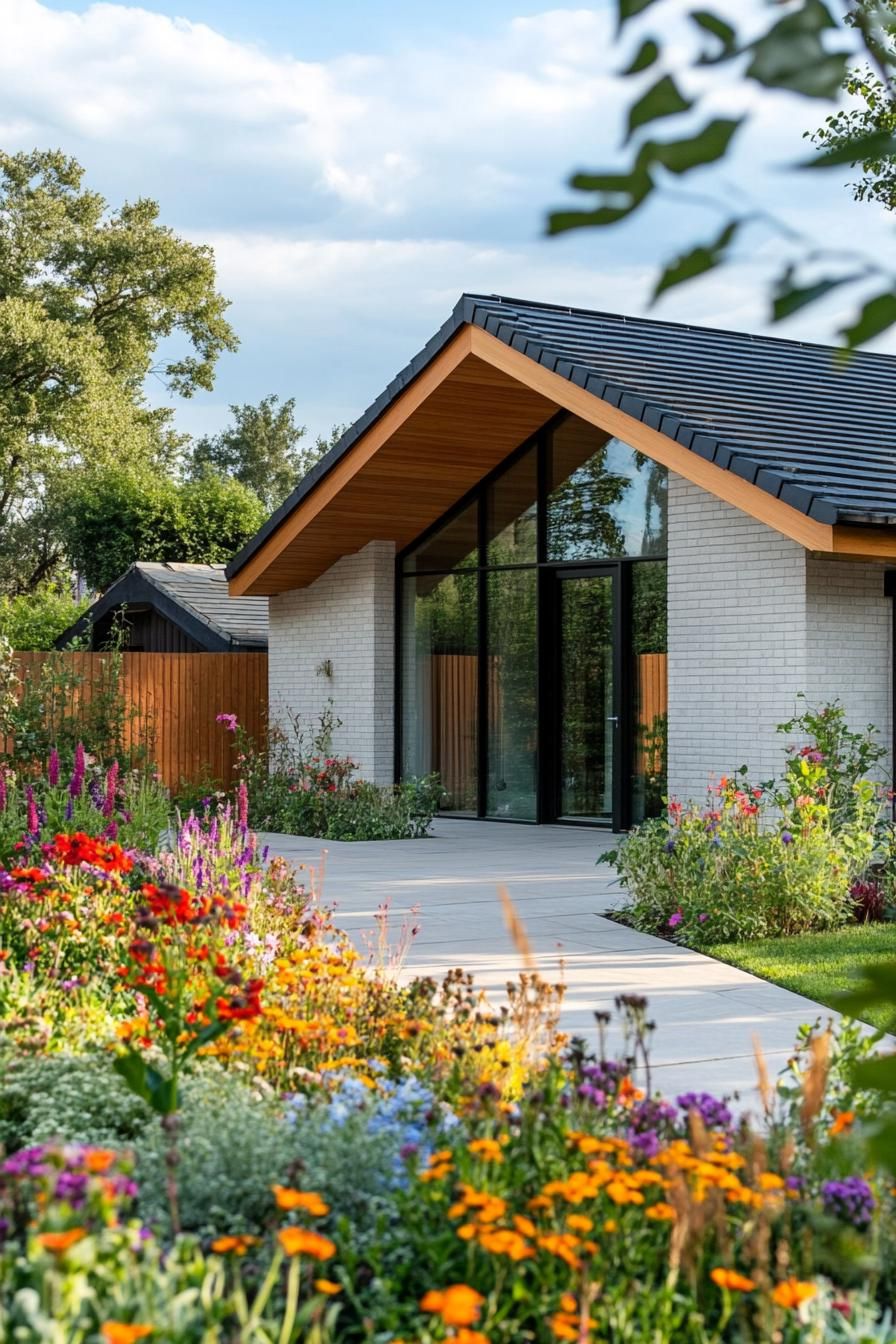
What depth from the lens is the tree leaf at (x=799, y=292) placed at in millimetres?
943

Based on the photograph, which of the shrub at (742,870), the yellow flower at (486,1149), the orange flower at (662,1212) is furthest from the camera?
the shrub at (742,870)

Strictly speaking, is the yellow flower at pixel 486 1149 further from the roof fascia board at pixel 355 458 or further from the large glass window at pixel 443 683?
the large glass window at pixel 443 683

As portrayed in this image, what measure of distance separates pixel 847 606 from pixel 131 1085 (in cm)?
890

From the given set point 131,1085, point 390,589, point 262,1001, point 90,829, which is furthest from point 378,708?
point 131,1085

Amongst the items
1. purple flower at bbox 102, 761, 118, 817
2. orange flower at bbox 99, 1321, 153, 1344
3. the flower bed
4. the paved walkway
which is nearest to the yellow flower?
the flower bed

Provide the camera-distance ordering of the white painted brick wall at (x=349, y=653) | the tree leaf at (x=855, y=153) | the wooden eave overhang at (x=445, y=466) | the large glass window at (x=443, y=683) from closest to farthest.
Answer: the tree leaf at (x=855, y=153) < the wooden eave overhang at (x=445, y=466) < the large glass window at (x=443, y=683) < the white painted brick wall at (x=349, y=653)

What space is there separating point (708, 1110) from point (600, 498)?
430 inches

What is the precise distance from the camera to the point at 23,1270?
2.63m

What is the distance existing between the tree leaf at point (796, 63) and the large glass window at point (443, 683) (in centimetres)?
1443

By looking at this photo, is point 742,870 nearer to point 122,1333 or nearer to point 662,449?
point 662,449

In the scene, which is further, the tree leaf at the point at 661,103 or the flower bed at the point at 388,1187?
the flower bed at the point at 388,1187

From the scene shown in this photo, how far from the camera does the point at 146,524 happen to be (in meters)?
29.0

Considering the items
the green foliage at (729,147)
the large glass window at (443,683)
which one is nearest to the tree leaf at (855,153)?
the green foliage at (729,147)

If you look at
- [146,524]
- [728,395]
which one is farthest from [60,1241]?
[146,524]
